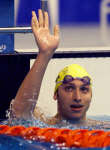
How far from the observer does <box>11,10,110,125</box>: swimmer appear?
3.03 m

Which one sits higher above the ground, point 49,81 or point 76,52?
point 76,52

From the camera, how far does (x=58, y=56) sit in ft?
13.7

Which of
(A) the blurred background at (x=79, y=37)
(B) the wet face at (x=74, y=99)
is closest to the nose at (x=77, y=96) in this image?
(B) the wet face at (x=74, y=99)

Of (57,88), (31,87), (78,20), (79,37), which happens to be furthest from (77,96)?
(78,20)

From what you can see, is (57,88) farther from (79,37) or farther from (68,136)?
(79,37)

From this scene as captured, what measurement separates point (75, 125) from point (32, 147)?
829 millimetres

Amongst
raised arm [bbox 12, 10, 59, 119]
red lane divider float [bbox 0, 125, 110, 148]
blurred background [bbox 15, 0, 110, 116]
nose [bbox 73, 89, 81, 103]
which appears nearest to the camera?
red lane divider float [bbox 0, 125, 110, 148]

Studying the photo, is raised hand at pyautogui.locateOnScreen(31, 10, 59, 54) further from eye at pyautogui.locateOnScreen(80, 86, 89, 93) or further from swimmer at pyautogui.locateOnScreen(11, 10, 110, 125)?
eye at pyautogui.locateOnScreen(80, 86, 89, 93)

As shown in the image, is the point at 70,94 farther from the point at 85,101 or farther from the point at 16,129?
the point at 16,129

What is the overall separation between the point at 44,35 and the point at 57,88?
2.03 ft

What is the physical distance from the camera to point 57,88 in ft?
11.1

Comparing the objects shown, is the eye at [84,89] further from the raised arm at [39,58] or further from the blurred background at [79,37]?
the blurred background at [79,37]

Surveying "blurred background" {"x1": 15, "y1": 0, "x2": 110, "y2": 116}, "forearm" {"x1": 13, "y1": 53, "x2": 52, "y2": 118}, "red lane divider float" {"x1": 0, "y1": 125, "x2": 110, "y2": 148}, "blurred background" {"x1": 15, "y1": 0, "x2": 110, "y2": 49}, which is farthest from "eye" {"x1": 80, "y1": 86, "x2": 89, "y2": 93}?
"blurred background" {"x1": 15, "y1": 0, "x2": 110, "y2": 49}

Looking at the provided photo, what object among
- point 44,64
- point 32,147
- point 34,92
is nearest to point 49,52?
point 44,64
